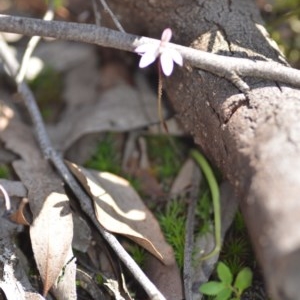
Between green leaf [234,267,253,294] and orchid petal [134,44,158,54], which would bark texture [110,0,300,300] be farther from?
green leaf [234,267,253,294]

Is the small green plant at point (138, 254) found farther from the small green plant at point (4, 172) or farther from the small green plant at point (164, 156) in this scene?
the small green plant at point (4, 172)

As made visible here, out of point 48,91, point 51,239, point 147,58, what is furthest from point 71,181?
point 48,91

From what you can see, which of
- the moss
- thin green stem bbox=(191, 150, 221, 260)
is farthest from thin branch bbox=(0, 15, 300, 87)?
the moss

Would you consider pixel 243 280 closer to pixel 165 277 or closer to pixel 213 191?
pixel 165 277

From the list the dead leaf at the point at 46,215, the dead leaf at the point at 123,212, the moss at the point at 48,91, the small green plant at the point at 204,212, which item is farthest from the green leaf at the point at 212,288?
the moss at the point at 48,91

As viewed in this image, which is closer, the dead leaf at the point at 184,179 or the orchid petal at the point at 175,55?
the orchid petal at the point at 175,55

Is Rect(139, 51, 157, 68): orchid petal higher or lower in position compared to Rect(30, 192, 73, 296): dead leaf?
higher

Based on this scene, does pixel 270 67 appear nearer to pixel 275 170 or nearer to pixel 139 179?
pixel 275 170
